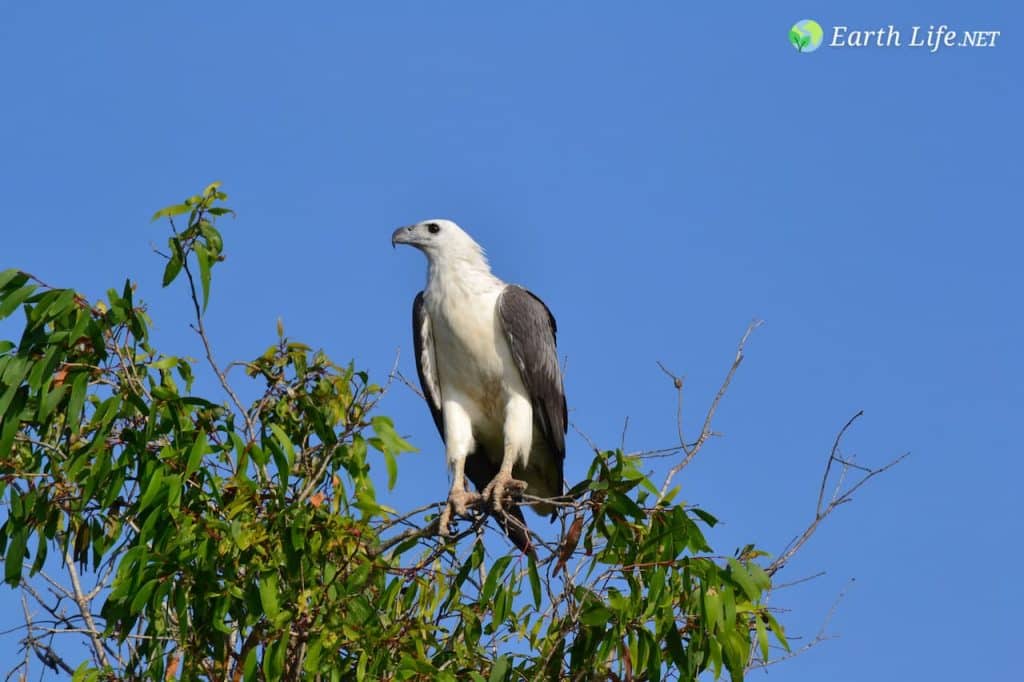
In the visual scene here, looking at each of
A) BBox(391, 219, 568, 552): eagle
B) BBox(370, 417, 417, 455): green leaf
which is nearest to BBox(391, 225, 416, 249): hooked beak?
BBox(391, 219, 568, 552): eagle

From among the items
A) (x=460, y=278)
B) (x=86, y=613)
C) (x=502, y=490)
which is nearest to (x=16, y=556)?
(x=86, y=613)

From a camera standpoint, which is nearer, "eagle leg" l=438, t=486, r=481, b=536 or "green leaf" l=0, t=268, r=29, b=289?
"green leaf" l=0, t=268, r=29, b=289

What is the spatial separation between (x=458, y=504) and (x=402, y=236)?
1691 millimetres

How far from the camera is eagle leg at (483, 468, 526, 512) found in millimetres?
6617

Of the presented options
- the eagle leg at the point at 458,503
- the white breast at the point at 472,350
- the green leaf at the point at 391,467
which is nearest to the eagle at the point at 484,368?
the white breast at the point at 472,350

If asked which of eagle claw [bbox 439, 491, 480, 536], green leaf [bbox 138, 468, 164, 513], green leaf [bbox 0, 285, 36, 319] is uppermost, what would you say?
eagle claw [bbox 439, 491, 480, 536]

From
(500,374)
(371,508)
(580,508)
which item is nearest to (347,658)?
(371,508)

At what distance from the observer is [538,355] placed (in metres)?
7.08

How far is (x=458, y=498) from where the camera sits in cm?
657

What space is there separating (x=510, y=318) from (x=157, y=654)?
2.85 meters

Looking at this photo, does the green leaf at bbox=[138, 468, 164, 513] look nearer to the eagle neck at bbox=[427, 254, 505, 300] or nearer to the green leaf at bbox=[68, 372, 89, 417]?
the green leaf at bbox=[68, 372, 89, 417]

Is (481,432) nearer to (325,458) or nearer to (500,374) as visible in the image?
(500,374)

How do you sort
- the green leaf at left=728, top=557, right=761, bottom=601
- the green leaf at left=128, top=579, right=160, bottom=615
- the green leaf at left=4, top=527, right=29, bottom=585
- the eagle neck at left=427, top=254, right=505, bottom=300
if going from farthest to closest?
the eagle neck at left=427, top=254, right=505, bottom=300 < the green leaf at left=4, top=527, right=29, bottom=585 < the green leaf at left=128, top=579, right=160, bottom=615 < the green leaf at left=728, top=557, right=761, bottom=601

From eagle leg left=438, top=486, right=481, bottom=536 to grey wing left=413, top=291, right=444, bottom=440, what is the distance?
0.73m
